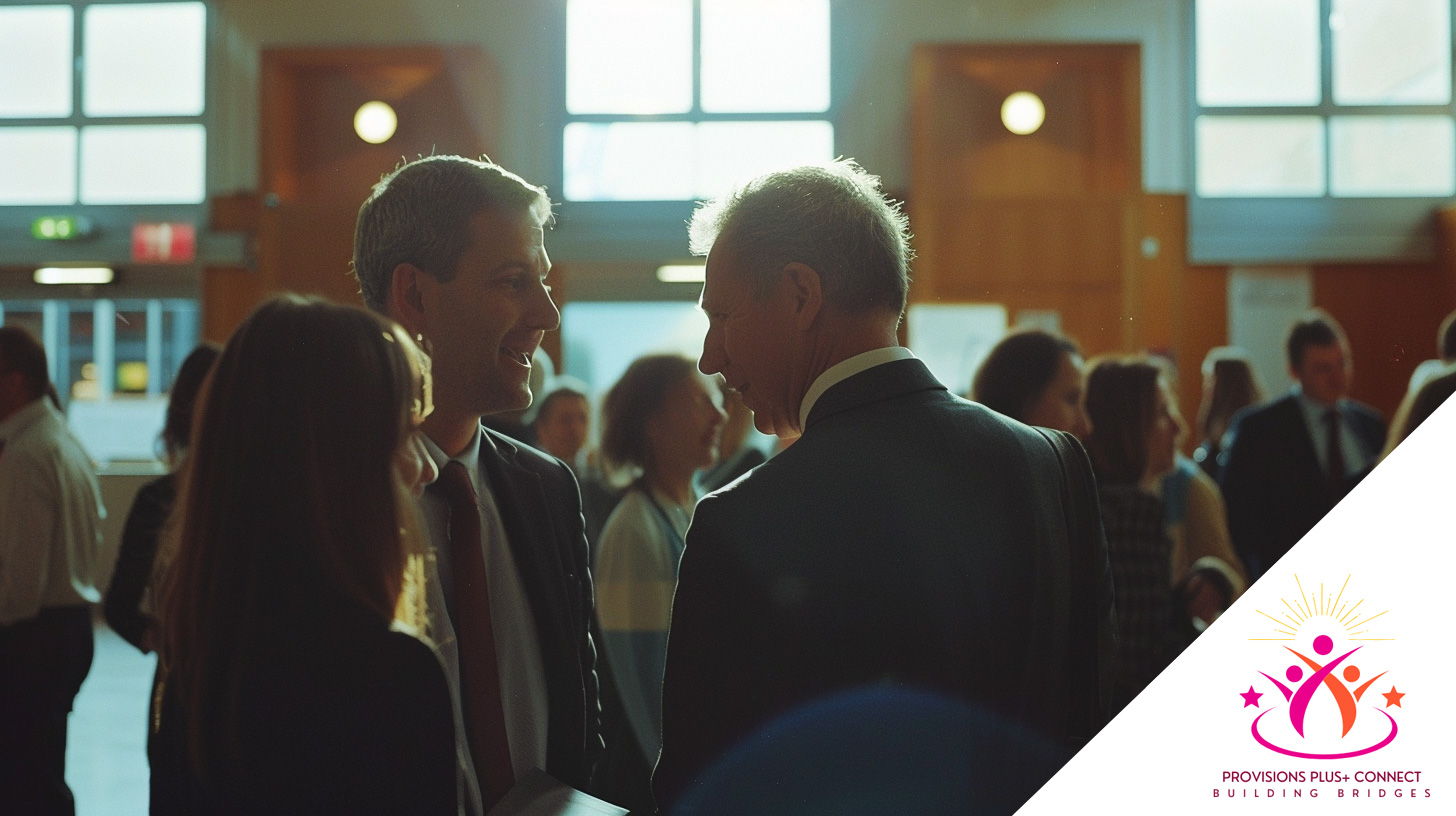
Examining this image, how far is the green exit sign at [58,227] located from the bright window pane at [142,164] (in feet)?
0.43

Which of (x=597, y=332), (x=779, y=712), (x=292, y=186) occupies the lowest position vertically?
(x=779, y=712)

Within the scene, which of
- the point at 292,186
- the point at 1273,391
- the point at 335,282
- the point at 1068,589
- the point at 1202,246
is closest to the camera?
the point at 1068,589

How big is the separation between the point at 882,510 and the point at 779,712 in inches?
8.0

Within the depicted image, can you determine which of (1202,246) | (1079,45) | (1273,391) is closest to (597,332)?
(1079,45)

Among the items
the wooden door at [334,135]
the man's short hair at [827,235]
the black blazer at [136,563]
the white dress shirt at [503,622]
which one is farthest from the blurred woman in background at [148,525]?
the man's short hair at [827,235]

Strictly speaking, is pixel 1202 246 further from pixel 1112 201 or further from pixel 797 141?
pixel 797 141

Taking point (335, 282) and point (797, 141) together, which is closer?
point (335, 282)

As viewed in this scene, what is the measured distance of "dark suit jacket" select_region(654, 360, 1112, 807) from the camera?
933 millimetres

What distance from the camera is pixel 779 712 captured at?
946 mm

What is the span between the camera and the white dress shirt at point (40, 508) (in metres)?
1.67

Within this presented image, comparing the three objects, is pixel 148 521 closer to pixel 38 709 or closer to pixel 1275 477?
pixel 38 709

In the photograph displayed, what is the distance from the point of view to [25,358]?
1645mm

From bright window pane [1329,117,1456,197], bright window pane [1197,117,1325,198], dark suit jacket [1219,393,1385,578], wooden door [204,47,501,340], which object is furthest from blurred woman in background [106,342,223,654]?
bright window pane [1197,117,1325,198]

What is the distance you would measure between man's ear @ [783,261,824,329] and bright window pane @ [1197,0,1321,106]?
123 centimetres
